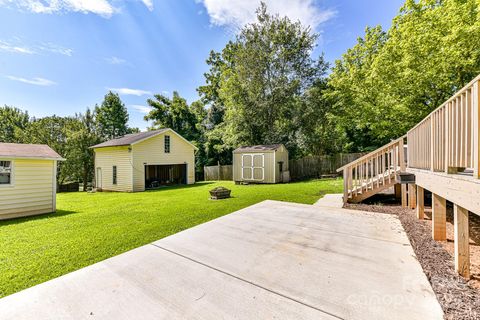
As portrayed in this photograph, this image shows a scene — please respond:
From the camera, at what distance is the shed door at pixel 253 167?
1402 centimetres

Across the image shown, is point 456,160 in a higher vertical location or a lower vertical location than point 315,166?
higher

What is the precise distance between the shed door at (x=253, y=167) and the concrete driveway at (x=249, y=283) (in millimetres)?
10315

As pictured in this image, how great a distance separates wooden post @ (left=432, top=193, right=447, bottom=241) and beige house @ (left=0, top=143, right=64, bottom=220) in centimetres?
1113

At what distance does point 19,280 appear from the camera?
8.57 ft

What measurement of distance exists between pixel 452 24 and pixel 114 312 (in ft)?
45.7

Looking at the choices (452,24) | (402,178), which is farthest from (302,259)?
(452,24)

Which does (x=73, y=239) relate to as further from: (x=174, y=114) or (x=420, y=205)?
(x=174, y=114)

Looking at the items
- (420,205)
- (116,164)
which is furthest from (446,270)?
(116,164)

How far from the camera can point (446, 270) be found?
251cm

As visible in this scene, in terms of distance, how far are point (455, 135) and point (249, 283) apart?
285 centimetres

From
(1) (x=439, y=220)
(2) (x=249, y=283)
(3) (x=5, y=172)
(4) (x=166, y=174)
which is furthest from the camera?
(4) (x=166, y=174)

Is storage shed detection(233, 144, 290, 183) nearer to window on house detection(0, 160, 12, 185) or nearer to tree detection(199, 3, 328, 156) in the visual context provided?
tree detection(199, 3, 328, 156)

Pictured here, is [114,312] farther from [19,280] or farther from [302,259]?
[302,259]

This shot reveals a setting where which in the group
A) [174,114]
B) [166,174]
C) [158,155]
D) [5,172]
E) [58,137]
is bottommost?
[166,174]
